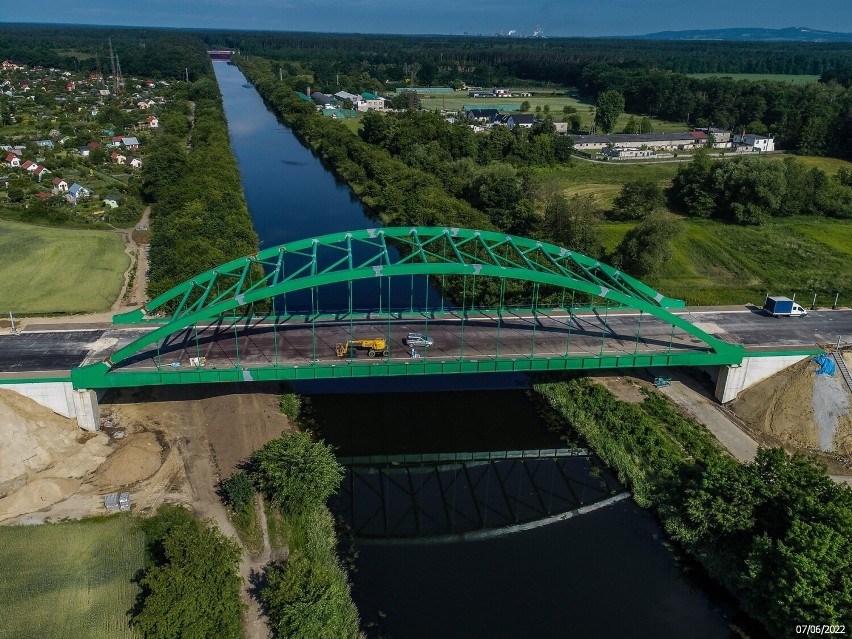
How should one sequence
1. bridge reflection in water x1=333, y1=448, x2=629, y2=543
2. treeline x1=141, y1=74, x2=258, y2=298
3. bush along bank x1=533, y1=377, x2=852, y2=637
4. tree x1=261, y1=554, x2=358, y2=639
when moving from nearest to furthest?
bush along bank x1=533, y1=377, x2=852, y2=637, tree x1=261, y1=554, x2=358, y2=639, bridge reflection in water x1=333, y1=448, x2=629, y2=543, treeline x1=141, y1=74, x2=258, y2=298

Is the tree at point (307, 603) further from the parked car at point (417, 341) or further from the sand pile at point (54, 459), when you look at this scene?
the parked car at point (417, 341)

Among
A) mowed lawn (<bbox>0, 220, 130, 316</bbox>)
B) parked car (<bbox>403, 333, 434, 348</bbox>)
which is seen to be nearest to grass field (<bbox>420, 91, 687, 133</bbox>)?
mowed lawn (<bbox>0, 220, 130, 316</bbox>)

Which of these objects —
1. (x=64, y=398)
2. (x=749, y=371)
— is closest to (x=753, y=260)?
(x=749, y=371)

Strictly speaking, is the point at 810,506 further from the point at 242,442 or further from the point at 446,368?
the point at 242,442

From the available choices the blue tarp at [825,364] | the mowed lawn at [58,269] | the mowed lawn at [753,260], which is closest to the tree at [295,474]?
the mowed lawn at [58,269]

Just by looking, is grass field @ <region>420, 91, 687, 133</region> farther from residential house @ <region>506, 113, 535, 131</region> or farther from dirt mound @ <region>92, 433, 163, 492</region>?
dirt mound @ <region>92, 433, 163, 492</region>

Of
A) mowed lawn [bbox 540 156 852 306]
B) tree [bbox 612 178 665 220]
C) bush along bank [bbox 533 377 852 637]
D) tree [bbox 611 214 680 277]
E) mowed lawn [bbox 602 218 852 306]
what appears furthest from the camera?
tree [bbox 612 178 665 220]
